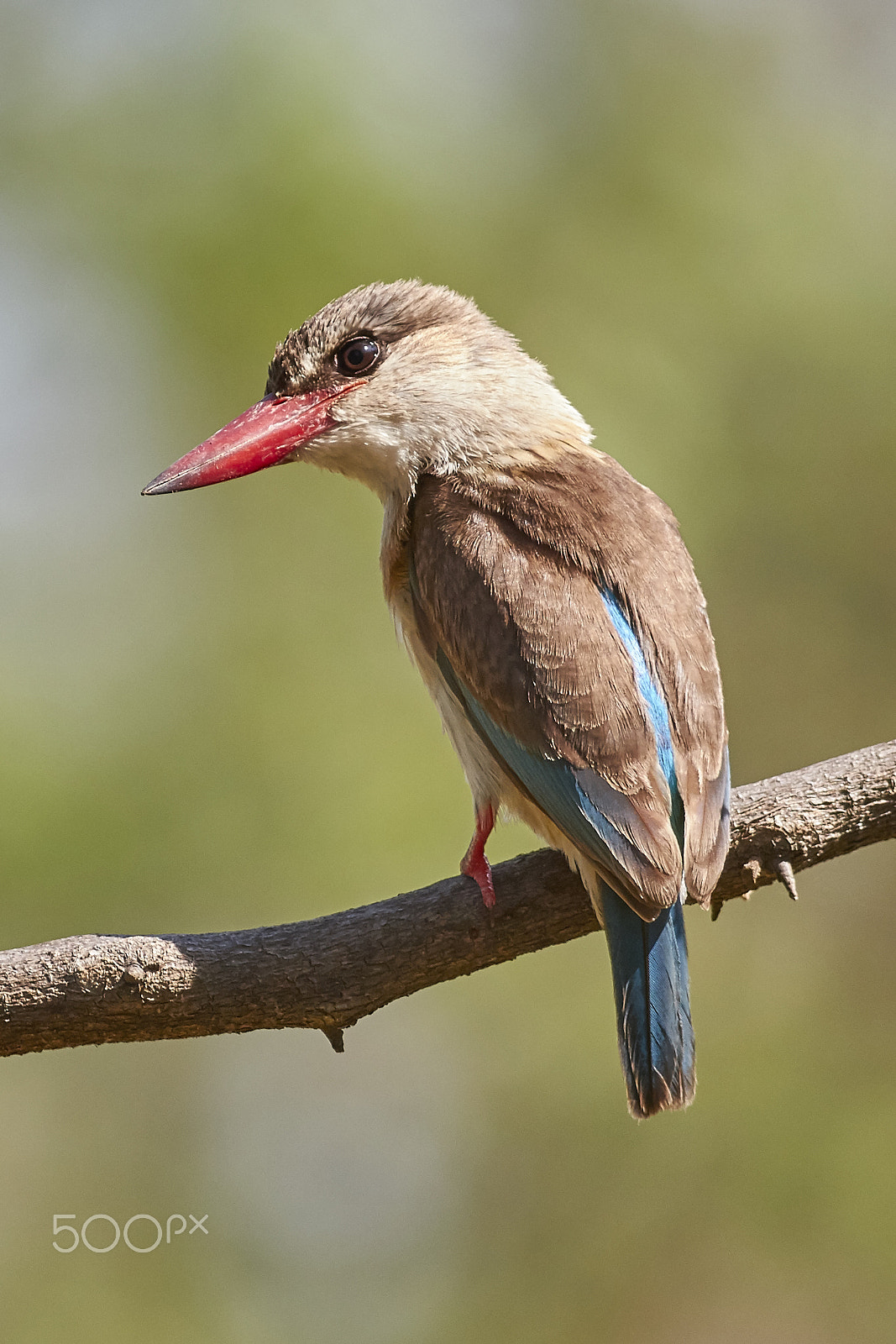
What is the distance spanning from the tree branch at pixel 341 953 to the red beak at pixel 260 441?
1.01m

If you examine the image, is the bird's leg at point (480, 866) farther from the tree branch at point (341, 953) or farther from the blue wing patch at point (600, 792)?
the blue wing patch at point (600, 792)

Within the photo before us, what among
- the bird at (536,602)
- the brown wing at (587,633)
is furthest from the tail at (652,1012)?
the brown wing at (587,633)

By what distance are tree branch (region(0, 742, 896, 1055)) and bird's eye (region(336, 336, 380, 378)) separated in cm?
112

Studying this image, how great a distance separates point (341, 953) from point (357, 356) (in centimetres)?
129

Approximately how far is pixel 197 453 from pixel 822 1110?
423cm

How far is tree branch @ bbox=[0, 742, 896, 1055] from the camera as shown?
205 centimetres

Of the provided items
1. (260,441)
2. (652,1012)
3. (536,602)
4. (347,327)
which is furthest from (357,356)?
(652,1012)

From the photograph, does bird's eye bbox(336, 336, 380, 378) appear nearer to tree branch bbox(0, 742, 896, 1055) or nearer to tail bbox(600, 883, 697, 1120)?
tree branch bbox(0, 742, 896, 1055)

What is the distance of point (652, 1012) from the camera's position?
6.97 ft

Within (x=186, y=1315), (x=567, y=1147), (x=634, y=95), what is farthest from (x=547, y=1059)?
(x=634, y=95)

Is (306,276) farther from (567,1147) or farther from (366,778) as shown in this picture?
(567,1147)

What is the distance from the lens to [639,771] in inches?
85.6

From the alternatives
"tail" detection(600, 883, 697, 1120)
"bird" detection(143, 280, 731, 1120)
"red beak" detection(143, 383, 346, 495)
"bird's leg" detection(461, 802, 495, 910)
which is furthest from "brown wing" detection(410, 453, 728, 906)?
"red beak" detection(143, 383, 346, 495)

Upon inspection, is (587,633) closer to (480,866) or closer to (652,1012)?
(480,866)
